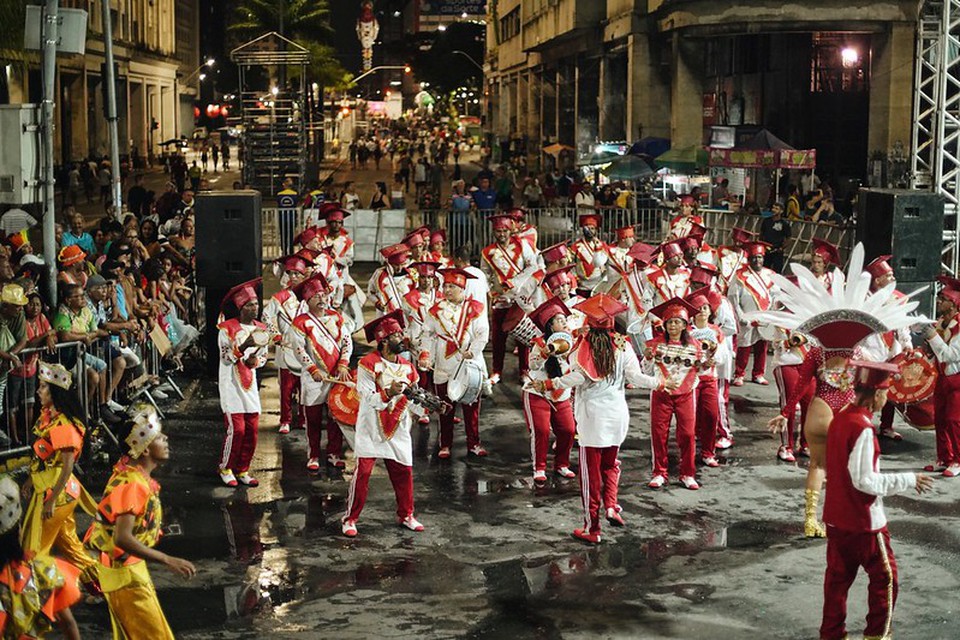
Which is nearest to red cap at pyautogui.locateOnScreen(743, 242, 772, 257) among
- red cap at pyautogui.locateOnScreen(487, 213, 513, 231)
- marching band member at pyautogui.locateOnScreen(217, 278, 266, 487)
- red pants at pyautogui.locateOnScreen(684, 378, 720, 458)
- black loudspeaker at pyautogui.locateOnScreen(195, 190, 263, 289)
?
red cap at pyautogui.locateOnScreen(487, 213, 513, 231)

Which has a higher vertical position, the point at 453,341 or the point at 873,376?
the point at 873,376

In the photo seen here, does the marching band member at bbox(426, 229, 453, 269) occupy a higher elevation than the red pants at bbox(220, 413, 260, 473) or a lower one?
higher

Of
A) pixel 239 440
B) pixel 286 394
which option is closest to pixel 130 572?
pixel 239 440

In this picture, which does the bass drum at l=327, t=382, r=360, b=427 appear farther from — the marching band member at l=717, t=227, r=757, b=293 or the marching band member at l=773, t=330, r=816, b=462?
the marching band member at l=717, t=227, r=757, b=293

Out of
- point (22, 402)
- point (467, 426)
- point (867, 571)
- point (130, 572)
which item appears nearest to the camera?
point (130, 572)

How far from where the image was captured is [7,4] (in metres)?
22.6

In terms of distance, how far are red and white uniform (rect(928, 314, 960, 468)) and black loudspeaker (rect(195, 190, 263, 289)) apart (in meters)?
8.05

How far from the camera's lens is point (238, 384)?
1212 cm

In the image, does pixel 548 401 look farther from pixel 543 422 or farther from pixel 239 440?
pixel 239 440

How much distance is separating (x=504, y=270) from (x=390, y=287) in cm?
186

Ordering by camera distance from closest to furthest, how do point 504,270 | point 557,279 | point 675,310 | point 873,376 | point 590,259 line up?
point 873,376 < point 675,310 < point 557,279 < point 504,270 < point 590,259

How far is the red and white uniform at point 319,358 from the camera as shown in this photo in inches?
499

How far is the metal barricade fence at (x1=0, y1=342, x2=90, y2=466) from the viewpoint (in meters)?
12.3

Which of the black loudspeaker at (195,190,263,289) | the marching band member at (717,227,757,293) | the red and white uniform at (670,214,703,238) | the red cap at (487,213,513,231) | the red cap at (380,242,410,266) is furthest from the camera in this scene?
the red and white uniform at (670,214,703,238)
